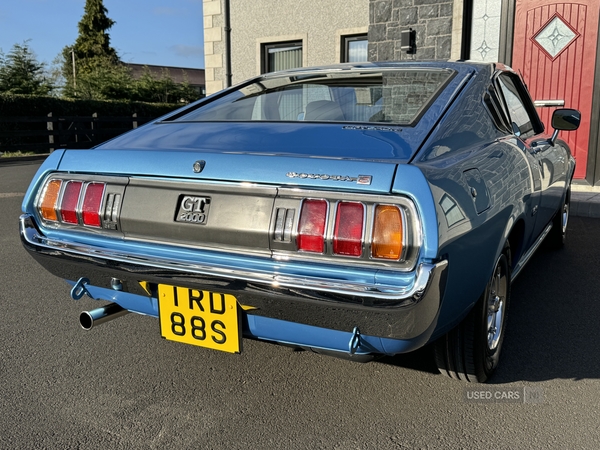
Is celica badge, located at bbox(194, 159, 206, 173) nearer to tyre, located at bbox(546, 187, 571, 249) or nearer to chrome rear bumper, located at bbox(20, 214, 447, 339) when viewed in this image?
chrome rear bumper, located at bbox(20, 214, 447, 339)

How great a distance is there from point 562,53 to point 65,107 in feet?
46.5

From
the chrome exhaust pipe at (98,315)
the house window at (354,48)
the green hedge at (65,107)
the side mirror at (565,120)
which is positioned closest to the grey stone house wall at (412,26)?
the house window at (354,48)

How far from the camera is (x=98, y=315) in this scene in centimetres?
241

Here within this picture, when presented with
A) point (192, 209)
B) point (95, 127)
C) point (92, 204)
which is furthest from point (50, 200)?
point (95, 127)

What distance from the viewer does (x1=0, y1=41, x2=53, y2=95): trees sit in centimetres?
1795

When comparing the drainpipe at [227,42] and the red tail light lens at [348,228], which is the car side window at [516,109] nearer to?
the red tail light lens at [348,228]

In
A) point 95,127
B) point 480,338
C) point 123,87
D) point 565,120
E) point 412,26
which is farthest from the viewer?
point 123,87

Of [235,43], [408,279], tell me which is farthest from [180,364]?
[235,43]

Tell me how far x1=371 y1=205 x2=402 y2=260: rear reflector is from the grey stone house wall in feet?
24.7

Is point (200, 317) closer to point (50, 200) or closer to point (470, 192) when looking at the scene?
point (50, 200)

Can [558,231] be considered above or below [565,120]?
below

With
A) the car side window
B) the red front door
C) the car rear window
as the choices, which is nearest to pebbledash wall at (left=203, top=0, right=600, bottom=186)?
the red front door

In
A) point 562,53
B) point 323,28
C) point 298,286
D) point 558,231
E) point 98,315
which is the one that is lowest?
point 558,231

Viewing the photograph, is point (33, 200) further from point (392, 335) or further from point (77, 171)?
point (392, 335)
